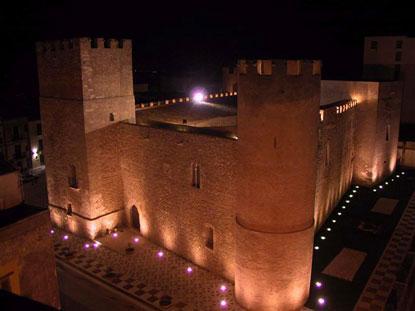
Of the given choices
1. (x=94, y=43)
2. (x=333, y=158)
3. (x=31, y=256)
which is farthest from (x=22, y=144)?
(x=333, y=158)

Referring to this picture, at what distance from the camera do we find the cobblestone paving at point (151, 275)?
14.1m

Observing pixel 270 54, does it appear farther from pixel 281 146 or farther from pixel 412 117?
pixel 281 146

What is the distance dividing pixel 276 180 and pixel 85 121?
9.08 m

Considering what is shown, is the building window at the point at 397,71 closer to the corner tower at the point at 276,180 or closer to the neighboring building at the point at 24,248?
the corner tower at the point at 276,180

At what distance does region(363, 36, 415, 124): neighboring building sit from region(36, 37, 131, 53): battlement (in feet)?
63.0

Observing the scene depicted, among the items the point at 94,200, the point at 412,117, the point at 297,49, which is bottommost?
the point at 94,200

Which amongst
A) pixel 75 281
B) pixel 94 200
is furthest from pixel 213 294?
pixel 94 200

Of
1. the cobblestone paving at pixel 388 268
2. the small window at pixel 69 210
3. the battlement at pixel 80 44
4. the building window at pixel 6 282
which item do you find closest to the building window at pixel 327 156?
the cobblestone paving at pixel 388 268

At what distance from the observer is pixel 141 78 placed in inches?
1481

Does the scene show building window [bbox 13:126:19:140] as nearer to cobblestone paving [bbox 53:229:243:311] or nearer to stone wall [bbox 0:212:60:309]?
cobblestone paving [bbox 53:229:243:311]

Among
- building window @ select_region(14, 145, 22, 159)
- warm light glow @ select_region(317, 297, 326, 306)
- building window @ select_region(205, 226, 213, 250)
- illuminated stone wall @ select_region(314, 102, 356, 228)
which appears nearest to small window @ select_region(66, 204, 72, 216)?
building window @ select_region(205, 226, 213, 250)

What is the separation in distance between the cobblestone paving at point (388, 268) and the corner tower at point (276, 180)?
215cm

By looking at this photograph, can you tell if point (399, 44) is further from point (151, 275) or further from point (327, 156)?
point (151, 275)

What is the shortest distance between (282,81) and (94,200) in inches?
415
